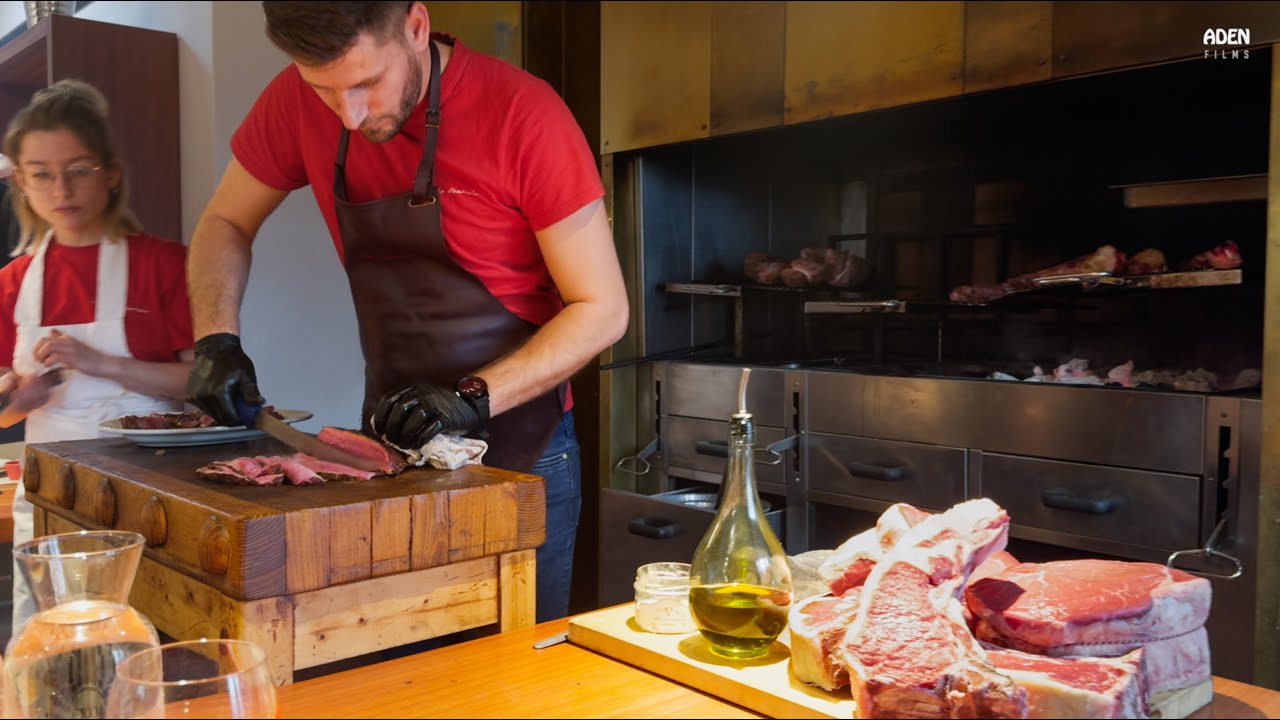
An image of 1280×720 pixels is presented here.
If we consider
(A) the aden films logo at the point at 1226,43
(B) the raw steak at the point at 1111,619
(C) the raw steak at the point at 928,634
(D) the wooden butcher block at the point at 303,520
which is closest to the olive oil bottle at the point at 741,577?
(C) the raw steak at the point at 928,634

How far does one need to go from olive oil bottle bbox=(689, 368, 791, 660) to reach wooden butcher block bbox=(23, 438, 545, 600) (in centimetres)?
43

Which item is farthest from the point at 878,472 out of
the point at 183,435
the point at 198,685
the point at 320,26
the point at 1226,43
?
the point at 198,685

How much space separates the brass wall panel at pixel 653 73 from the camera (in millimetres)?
3590

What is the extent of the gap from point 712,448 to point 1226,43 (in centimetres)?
183

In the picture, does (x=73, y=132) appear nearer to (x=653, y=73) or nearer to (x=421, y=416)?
(x=421, y=416)

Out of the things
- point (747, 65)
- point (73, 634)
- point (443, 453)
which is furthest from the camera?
point (747, 65)

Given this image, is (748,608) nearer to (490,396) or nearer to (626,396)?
(490,396)

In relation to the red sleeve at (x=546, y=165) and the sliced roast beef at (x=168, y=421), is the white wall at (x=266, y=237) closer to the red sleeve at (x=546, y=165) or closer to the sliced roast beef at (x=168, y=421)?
the sliced roast beef at (x=168, y=421)

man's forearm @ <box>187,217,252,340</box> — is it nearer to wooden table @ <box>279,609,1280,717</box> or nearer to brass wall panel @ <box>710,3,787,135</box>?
wooden table @ <box>279,609,1280,717</box>

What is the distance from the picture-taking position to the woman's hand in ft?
6.91

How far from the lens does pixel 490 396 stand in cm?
180

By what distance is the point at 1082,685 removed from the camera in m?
0.96

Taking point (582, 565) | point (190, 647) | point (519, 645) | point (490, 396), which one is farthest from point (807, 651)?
point (582, 565)

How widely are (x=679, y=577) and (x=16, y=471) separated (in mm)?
1473
